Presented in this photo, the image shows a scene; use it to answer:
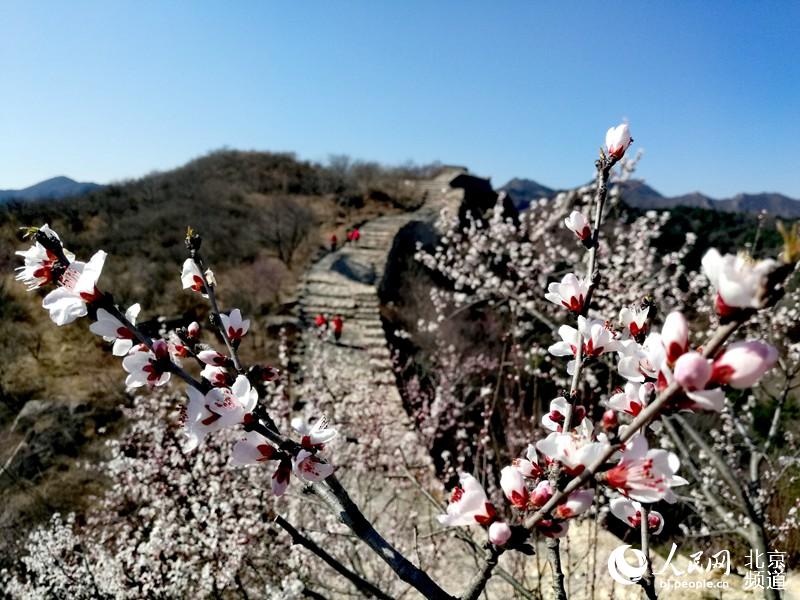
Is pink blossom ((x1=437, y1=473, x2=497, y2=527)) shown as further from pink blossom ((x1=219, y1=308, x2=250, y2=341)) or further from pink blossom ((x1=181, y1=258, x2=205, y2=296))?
pink blossom ((x1=181, y1=258, x2=205, y2=296))

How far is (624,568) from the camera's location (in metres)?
1.22

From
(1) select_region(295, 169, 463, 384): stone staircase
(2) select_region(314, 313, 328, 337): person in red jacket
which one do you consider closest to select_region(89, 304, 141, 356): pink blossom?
(1) select_region(295, 169, 463, 384): stone staircase

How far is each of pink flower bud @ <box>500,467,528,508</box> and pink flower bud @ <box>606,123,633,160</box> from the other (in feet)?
3.44

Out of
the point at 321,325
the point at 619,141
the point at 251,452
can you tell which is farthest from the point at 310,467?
the point at 321,325

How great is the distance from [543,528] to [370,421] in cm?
669

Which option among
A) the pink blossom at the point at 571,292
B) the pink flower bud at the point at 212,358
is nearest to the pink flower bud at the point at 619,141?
the pink blossom at the point at 571,292

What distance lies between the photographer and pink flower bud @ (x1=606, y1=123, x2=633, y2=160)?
1.44 meters

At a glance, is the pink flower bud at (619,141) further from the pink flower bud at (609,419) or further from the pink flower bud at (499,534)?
the pink flower bud at (499,534)

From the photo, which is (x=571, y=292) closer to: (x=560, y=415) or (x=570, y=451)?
(x=560, y=415)

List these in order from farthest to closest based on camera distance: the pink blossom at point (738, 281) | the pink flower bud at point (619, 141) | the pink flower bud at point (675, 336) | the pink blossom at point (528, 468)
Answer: the pink flower bud at point (619, 141) < the pink blossom at point (528, 468) < the pink flower bud at point (675, 336) < the pink blossom at point (738, 281)

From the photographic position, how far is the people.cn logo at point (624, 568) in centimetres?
116

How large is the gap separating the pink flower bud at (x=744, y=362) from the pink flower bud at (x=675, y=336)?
0.21 ft

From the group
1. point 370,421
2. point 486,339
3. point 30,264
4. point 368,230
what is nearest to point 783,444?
point 486,339

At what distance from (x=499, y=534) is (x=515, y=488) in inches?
6.1
